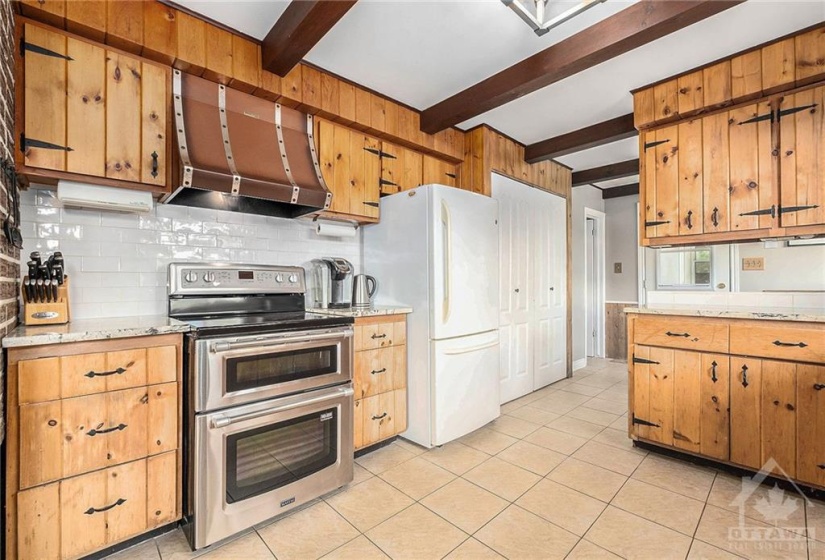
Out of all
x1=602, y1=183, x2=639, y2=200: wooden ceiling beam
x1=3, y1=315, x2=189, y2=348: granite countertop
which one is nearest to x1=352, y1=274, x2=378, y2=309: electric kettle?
x1=3, y1=315, x2=189, y2=348: granite countertop

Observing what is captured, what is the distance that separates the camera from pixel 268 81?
88.3 inches

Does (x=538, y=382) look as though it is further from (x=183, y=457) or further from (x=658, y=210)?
(x=183, y=457)

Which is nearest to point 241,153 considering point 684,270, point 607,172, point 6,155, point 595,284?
point 6,155

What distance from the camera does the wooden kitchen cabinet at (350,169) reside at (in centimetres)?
259

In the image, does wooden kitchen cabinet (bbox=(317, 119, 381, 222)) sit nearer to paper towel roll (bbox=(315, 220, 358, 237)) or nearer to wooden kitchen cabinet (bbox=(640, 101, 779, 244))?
paper towel roll (bbox=(315, 220, 358, 237))

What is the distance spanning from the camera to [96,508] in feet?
4.88

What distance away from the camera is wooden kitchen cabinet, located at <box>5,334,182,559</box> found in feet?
4.43

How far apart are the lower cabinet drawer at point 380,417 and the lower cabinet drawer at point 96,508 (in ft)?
3.39

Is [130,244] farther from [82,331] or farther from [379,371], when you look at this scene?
[379,371]

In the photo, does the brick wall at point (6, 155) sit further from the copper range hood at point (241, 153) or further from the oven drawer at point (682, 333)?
the oven drawer at point (682, 333)

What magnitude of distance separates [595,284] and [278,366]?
4975mm

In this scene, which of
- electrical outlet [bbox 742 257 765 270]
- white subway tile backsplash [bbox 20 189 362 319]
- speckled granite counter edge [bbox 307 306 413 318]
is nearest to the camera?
white subway tile backsplash [bbox 20 189 362 319]

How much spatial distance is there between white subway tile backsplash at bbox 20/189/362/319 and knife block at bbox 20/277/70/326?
0.80ft

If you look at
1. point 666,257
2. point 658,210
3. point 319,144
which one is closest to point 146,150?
point 319,144
